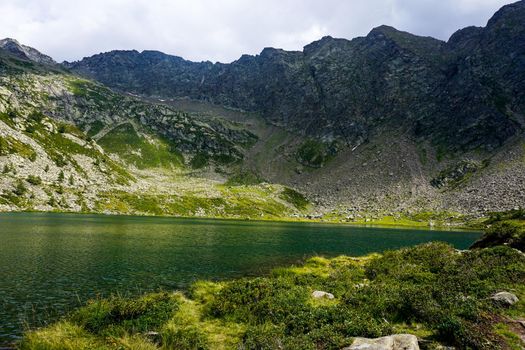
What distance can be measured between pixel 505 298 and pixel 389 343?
11.1 m

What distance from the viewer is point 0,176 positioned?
6334 inches

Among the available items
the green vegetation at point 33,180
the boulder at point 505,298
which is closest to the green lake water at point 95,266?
the boulder at point 505,298

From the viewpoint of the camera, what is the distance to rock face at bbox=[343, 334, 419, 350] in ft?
50.8

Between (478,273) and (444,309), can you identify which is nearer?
(444,309)

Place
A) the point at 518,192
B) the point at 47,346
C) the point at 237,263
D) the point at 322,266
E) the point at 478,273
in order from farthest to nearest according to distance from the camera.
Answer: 1. the point at 518,192
2. the point at 237,263
3. the point at 322,266
4. the point at 478,273
5. the point at 47,346

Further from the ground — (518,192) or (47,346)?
(518,192)

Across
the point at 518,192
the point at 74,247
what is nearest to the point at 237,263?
the point at 74,247

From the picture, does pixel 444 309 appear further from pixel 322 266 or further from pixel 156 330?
pixel 322 266

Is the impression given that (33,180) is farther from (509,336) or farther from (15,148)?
(509,336)

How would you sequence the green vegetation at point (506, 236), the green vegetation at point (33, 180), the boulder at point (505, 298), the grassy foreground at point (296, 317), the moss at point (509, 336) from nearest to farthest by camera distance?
the moss at point (509, 336), the grassy foreground at point (296, 317), the boulder at point (505, 298), the green vegetation at point (506, 236), the green vegetation at point (33, 180)

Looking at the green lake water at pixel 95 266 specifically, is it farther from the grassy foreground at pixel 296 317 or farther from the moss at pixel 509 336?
the moss at pixel 509 336

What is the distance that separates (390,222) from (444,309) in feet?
614

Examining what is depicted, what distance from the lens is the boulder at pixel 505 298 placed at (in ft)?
70.7

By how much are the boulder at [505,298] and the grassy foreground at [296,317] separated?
15.4 inches
